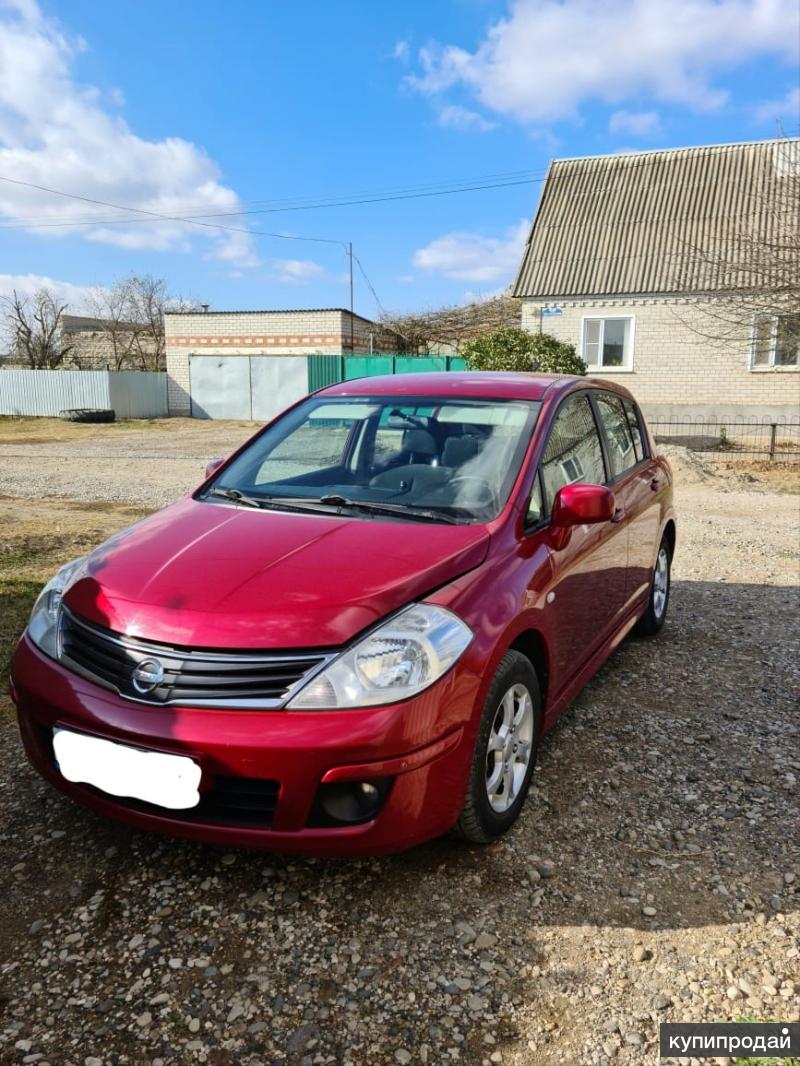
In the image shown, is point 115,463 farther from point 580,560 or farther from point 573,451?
point 580,560

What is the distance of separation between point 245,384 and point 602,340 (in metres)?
14.5

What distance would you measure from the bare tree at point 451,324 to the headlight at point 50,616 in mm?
28149

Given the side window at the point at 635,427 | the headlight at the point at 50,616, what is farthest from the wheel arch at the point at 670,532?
the headlight at the point at 50,616

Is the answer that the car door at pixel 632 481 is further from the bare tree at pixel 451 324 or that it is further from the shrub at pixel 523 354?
the bare tree at pixel 451 324

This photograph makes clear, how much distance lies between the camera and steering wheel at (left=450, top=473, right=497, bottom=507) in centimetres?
309

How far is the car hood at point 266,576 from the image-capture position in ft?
7.74

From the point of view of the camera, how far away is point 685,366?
A: 63.1 ft

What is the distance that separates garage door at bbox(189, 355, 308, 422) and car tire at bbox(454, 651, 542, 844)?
2561 centimetres

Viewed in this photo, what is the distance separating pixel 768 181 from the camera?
19.3 meters

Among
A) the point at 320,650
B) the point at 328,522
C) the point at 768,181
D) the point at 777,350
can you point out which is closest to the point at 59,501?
the point at 328,522

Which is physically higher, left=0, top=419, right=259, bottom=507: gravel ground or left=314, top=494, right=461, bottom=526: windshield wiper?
left=314, top=494, right=461, bottom=526: windshield wiper

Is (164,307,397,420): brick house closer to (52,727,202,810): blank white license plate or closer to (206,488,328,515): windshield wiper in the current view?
(206,488,328,515): windshield wiper

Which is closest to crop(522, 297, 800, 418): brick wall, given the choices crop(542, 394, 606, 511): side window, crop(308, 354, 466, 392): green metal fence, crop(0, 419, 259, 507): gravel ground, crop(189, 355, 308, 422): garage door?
crop(308, 354, 466, 392): green metal fence

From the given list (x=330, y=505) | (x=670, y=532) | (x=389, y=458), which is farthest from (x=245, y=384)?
→ (x=330, y=505)
